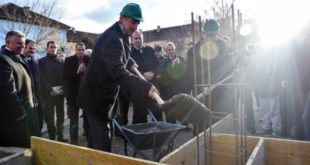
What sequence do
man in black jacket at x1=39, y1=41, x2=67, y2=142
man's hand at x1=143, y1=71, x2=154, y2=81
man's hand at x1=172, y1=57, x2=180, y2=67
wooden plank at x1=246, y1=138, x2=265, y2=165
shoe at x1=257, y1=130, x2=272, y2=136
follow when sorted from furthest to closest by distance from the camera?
man's hand at x1=172, y1=57, x2=180, y2=67 → shoe at x1=257, y1=130, x2=272, y2=136 → man in black jacket at x1=39, y1=41, x2=67, y2=142 → man's hand at x1=143, y1=71, x2=154, y2=81 → wooden plank at x1=246, y1=138, x2=265, y2=165

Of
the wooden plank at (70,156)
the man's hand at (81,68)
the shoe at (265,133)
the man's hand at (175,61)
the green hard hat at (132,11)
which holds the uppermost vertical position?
the green hard hat at (132,11)

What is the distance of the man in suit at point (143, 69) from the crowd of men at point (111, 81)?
0.06ft

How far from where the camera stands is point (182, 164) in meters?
2.02

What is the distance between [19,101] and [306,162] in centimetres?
326

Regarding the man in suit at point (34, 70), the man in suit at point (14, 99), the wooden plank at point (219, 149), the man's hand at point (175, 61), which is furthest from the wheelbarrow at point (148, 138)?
the man's hand at point (175, 61)

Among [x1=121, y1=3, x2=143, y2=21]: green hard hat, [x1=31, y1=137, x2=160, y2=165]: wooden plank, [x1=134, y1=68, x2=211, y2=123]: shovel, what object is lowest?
[x1=31, y1=137, x2=160, y2=165]: wooden plank

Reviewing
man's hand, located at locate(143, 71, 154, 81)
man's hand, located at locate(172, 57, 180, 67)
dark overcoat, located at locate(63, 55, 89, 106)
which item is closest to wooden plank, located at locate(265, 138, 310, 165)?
man's hand, located at locate(143, 71, 154, 81)

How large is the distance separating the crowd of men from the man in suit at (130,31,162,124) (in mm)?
20

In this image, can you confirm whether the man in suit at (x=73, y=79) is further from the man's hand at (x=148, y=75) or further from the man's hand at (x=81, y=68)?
the man's hand at (x=148, y=75)

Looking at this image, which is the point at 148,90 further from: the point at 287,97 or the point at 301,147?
the point at 287,97

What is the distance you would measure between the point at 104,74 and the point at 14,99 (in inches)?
51.6

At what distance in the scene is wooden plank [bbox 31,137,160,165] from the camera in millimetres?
1436

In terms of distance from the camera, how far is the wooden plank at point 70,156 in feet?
4.71

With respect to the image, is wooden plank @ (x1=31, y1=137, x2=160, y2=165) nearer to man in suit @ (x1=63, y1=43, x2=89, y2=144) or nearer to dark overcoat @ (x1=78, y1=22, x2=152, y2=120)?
dark overcoat @ (x1=78, y1=22, x2=152, y2=120)
